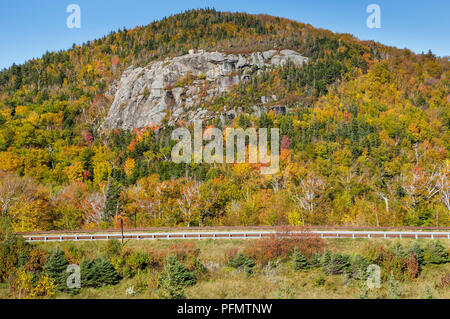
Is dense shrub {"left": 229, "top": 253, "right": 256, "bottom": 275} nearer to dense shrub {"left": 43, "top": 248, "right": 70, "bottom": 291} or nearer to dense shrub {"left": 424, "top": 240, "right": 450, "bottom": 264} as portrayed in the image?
dense shrub {"left": 43, "top": 248, "right": 70, "bottom": 291}

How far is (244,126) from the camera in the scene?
93.1 meters

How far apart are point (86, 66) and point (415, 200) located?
154 m

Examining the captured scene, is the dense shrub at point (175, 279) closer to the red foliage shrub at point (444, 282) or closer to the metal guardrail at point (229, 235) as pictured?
the metal guardrail at point (229, 235)

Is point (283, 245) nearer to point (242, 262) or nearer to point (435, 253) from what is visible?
point (242, 262)

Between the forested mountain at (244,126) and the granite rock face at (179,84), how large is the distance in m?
4.03

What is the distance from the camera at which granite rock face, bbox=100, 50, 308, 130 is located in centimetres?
12212

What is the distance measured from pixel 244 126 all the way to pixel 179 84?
45409mm

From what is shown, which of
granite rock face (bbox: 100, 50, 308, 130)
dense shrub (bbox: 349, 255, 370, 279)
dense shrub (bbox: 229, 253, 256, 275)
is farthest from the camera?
granite rock face (bbox: 100, 50, 308, 130)

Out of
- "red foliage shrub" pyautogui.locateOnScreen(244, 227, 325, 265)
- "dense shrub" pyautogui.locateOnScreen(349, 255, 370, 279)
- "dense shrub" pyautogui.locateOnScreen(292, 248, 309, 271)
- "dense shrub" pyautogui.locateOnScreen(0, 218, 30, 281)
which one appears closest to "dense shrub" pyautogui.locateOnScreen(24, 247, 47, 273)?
"dense shrub" pyautogui.locateOnScreen(0, 218, 30, 281)

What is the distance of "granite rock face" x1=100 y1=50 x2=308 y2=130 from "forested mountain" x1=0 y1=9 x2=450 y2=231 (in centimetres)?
403

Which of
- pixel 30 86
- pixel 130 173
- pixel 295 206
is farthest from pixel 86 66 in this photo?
pixel 295 206

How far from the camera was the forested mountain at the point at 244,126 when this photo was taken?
51.8 metres

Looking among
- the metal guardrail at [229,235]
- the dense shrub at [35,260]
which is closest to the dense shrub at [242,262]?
the metal guardrail at [229,235]
